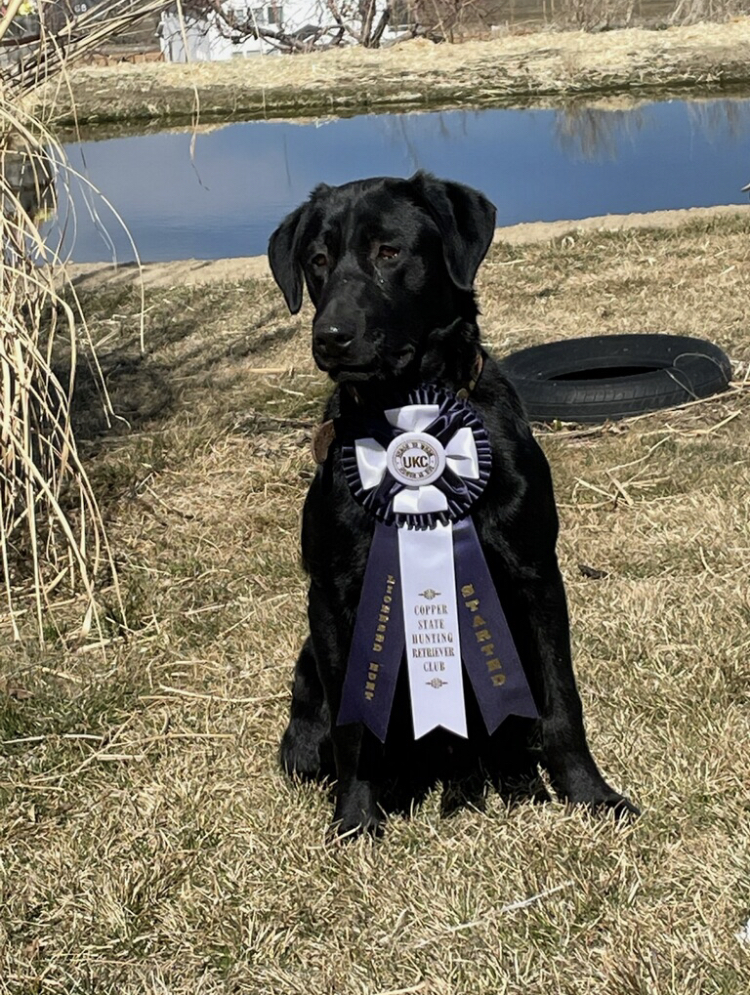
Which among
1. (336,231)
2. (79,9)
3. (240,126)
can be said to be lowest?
(240,126)

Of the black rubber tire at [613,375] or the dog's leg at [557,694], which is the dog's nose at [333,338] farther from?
the black rubber tire at [613,375]

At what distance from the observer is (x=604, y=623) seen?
3566mm

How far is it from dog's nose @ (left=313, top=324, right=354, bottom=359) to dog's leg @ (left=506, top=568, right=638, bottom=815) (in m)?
0.61

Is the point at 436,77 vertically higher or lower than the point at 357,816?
lower

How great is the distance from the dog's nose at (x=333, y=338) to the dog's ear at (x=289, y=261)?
1.43ft

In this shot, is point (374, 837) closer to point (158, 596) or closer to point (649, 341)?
point (158, 596)

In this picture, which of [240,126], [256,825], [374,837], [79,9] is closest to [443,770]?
[374,837]

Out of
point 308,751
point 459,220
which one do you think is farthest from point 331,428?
point 308,751

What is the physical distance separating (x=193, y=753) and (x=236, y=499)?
1.89 m

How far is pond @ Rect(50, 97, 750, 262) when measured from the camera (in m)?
10.7

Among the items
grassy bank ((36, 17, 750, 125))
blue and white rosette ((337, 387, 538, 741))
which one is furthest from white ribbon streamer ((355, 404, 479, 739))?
grassy bank ((36, 17, 750, 125))

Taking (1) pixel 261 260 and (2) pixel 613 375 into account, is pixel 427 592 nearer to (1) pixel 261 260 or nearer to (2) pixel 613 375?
(2) pixel 613 375

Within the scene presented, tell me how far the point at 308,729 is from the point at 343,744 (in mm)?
272

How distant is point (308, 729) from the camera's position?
2.98 metres
